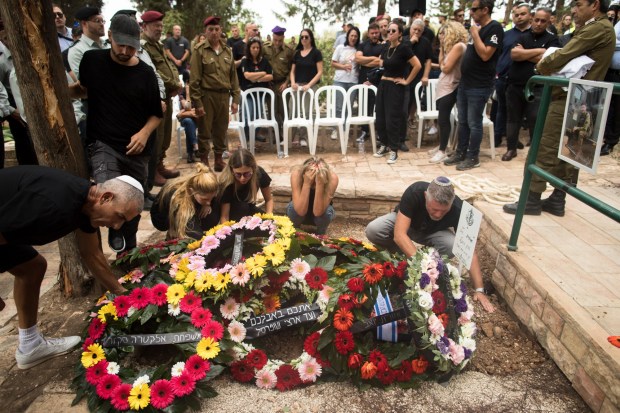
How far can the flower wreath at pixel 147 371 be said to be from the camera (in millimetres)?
2049

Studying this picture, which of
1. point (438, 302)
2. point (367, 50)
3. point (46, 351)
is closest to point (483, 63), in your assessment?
point (367, 50)

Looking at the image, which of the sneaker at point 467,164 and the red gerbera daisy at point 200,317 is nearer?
the red gerbera daisy at point 200,317

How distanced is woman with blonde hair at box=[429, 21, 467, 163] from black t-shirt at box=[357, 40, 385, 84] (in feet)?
3.85

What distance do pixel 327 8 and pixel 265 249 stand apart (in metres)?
16.4

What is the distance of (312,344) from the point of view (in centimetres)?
232

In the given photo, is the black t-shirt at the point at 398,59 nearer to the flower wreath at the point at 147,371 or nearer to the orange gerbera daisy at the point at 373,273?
the orange gerbera daisy at the point at 373,273

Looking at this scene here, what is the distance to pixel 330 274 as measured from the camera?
2.57 metres

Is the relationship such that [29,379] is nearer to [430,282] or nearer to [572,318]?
[430,282]

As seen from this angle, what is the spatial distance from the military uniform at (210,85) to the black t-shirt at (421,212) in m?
3.23

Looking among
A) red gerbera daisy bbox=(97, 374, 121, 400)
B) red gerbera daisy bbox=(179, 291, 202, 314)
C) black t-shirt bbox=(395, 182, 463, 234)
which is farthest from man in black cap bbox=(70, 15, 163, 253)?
black t-shirt bbox=(395, 182, 463, 234)

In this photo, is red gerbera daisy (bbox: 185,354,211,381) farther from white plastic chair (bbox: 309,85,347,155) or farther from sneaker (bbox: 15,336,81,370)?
white plastic chair (bbox: 309,85,347,155)

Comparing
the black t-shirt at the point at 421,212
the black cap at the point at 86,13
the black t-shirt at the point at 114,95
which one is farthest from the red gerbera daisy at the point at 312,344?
the black cap at the point at 86,13

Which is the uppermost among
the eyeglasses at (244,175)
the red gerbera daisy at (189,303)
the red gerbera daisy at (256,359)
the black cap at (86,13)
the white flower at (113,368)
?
the black cap at (86,13)

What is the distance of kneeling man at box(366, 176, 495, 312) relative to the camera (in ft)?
9.74
